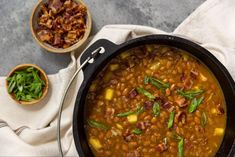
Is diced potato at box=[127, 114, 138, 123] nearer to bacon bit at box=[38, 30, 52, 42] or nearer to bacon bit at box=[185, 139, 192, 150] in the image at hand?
bacon bit at box=[185, 139, 192, 150]

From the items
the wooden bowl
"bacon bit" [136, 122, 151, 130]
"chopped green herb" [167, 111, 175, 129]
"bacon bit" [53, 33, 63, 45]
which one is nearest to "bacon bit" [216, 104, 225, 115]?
"chopped green herb" [167, 111, 175, 129]

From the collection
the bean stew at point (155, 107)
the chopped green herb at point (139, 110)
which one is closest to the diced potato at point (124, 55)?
Result: the bean stew at point (155, 107)

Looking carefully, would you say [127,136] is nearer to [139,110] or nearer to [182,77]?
[139,110]

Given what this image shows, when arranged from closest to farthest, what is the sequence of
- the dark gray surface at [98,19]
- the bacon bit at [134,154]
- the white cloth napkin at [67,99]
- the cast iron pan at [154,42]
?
the cast iron pan at [154,42] < the bacon bit at [134,154] < the white cloth napkin at [67,99] < the dark gray surface at [98,19]

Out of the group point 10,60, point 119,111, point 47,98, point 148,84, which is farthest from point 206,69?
point 10,60

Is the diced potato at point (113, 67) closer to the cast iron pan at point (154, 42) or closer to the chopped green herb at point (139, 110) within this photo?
the cast iron pan at point (154, 42)

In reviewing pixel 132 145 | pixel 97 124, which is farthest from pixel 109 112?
pixel 132 145
